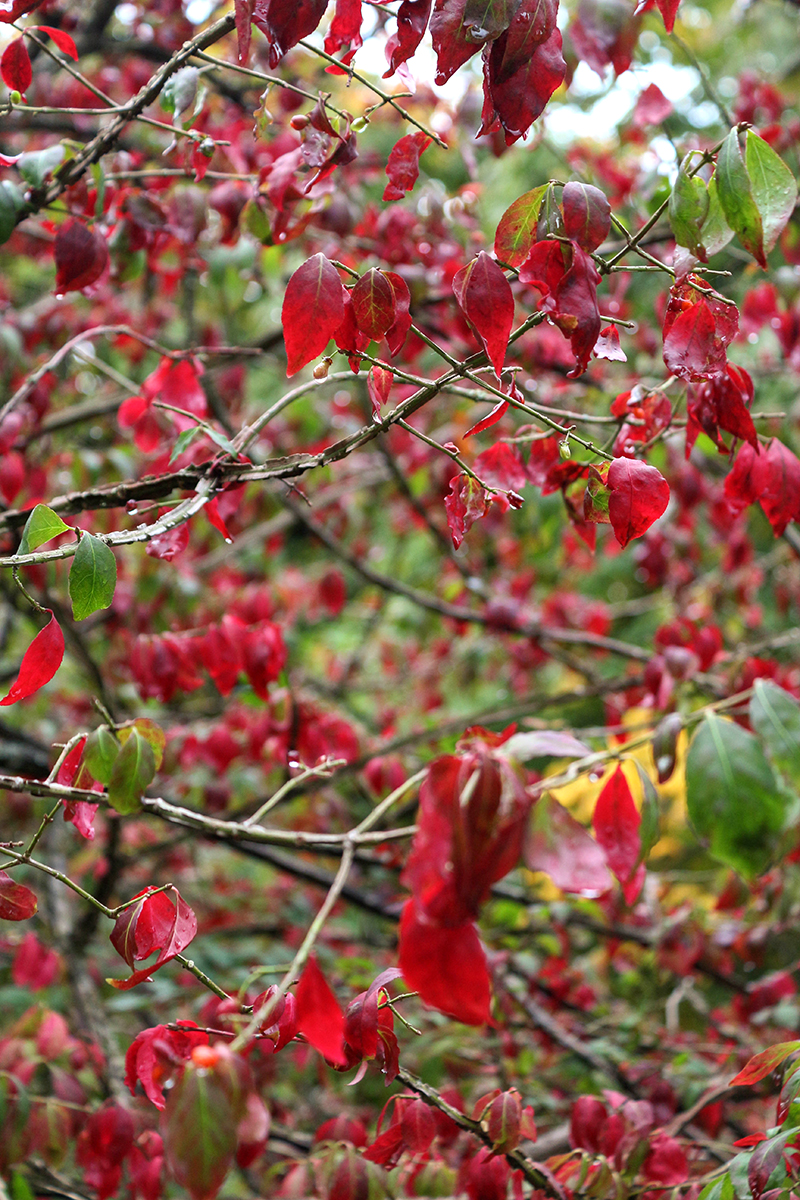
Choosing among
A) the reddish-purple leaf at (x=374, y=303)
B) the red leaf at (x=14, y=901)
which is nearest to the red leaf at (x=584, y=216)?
the reddish-purple leaf at (x=374, y=303)

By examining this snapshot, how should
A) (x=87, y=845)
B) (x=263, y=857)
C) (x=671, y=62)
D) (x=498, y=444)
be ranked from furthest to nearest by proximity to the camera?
(x=671, y=62)
(x=87, y=845)
(x=263, y=857)
(x=498, y=444)

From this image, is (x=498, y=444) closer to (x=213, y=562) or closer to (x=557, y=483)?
(x=557, y=483)

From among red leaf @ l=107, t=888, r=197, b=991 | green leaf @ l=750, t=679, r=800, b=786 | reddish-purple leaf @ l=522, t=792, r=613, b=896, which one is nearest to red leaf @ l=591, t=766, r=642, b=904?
green leaf @ l=750, t=679, r=800, b=786

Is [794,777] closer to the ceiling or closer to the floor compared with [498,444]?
closer to the floor

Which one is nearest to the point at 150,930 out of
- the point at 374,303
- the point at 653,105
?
the point at 374,303

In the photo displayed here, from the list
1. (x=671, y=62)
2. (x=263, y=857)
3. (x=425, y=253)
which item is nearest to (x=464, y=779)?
(x=263, y=857)

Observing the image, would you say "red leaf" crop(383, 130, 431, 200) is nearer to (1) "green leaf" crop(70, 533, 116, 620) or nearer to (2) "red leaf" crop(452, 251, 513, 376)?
(2) "red leaf" crop(452, 251, 513, 376)

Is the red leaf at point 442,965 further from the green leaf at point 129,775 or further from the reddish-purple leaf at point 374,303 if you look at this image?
the reddish-purple leaf at point 374,303

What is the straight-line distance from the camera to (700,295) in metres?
0.81

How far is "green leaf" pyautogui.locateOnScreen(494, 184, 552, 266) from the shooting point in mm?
796

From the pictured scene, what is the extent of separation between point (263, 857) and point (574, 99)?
2.96m

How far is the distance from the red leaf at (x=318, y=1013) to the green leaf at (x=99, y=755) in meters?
0.29

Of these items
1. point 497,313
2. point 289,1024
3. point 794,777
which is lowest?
point 289,1024

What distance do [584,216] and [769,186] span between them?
0.15 m
